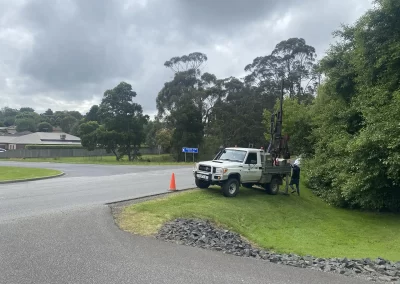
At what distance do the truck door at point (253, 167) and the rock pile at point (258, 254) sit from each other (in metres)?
5.01

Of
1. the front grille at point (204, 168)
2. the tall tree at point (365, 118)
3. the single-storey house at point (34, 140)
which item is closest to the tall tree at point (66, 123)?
the single-storey house at point (34, 140)

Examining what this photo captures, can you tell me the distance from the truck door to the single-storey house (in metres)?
71.9

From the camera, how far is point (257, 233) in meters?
11.7

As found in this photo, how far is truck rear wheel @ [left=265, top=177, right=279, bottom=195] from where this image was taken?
56.1 ft

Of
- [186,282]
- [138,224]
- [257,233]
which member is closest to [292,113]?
[257,233]

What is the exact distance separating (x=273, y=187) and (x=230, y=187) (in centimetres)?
325

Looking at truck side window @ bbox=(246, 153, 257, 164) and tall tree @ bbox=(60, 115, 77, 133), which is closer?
truck side window @ bbox=(246, 153, 257, 164)

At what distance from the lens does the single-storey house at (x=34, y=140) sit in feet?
253

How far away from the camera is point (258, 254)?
769 centimetres

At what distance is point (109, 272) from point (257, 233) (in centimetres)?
682

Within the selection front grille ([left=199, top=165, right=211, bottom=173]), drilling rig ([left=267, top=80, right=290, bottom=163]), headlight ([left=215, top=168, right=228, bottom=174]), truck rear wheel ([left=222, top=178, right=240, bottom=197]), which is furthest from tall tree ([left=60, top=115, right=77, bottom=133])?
headlight ([left=215, top=168, right=228, bottom=174])

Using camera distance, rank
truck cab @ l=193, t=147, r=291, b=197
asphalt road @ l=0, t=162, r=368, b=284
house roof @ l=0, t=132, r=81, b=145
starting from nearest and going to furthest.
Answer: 1. asphalt road @ l=0, t=162, r=368, b=284
2. truck cab @ l=193, t=147, r=291, b=197
3. house roof @ l=0, t=132, r=81, b=145

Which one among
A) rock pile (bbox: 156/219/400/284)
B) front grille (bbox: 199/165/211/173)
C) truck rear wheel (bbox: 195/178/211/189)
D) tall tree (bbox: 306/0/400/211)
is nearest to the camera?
rock pile (bbox: 156/219/400/284)

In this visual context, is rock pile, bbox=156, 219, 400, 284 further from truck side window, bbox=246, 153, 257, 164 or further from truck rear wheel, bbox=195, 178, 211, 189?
truck side window, bbox=246, 153, 257, 164
